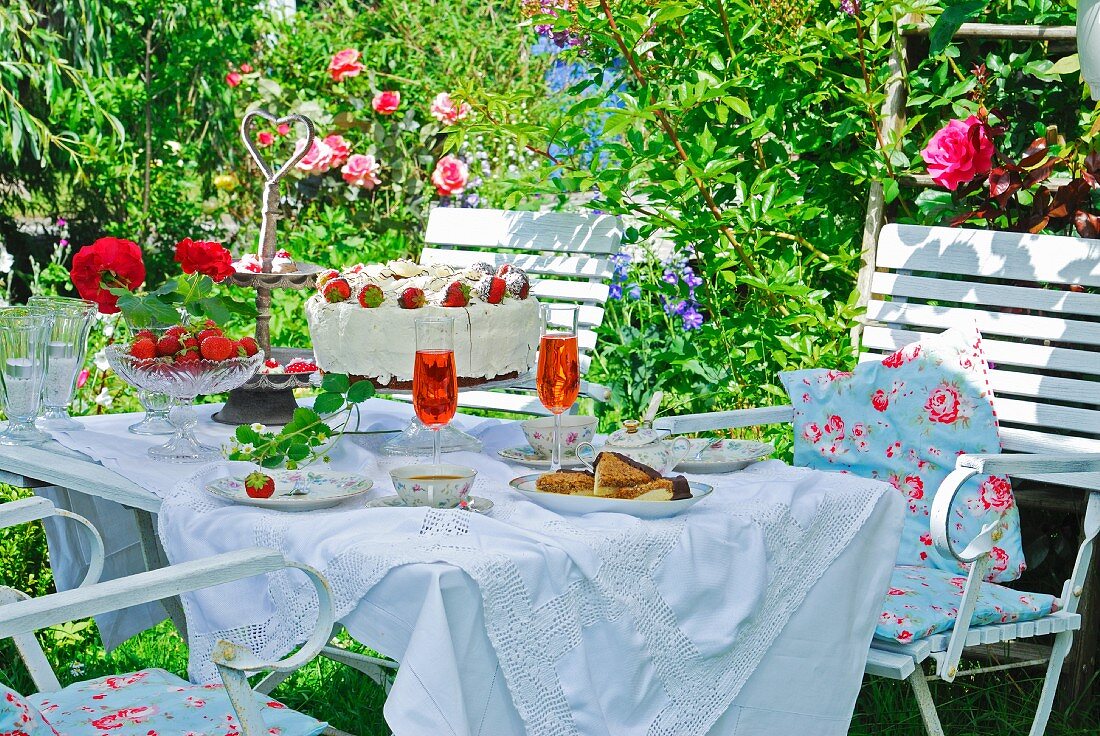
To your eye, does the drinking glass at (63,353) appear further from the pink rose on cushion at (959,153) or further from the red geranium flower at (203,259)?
the pink rose on cushion at (959,153)

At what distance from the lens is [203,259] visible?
2395 mm

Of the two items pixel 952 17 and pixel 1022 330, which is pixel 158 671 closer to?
pixel 952 17

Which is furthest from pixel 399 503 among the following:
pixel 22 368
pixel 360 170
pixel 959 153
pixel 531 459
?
pixel 360 170

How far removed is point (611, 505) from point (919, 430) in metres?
1.17

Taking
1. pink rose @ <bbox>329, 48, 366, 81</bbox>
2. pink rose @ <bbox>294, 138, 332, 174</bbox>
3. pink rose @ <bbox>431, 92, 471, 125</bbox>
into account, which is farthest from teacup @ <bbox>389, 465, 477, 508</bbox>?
pink rose @ <bbox>329, 48, 366, 81</bbox>

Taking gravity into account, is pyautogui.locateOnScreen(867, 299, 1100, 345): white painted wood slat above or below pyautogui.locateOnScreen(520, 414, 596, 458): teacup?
above

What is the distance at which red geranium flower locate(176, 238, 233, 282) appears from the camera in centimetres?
239

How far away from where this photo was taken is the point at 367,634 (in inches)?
61.4

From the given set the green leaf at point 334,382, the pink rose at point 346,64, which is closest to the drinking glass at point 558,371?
the green leaf at point 334,382

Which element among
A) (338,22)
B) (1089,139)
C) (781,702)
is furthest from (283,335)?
(781,702)

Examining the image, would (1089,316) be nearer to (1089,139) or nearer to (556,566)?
(1089,139)

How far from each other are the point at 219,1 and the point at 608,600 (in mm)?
5290

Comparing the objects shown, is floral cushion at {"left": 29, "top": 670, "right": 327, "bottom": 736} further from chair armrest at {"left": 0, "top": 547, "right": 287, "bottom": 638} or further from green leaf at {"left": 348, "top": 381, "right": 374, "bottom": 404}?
green leaf at {"left": 348, "top": 381, "right": 374, "bottom": 404}

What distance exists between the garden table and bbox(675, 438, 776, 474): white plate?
30mm
